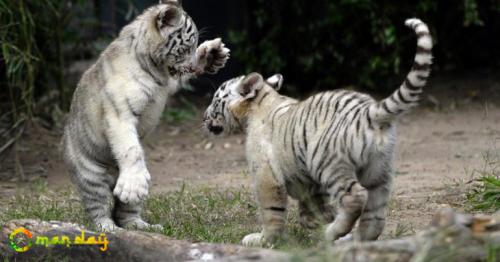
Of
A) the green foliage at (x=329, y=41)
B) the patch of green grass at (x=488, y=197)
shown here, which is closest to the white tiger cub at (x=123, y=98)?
the patch of green grass at (x=488, y=197)

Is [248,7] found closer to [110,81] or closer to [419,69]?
[110,81]

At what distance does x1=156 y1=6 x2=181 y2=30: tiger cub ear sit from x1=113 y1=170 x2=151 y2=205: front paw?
45.2 inches

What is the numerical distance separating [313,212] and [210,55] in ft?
5.32

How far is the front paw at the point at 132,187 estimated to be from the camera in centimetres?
555

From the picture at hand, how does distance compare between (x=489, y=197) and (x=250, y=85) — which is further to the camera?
(x=250, y=85)

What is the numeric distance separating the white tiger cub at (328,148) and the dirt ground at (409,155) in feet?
2.53

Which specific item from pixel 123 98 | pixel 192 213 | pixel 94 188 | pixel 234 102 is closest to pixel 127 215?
pixel 94 188

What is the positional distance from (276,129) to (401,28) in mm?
5794

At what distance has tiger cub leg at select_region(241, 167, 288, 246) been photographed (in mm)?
5367

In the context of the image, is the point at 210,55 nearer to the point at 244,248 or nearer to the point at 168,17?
the point at 168,17

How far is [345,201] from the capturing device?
479 cm

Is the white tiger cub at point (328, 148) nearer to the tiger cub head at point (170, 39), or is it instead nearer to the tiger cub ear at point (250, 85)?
the tiger cub ear at point (250, 85)

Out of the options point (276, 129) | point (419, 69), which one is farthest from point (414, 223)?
point (419, 69)

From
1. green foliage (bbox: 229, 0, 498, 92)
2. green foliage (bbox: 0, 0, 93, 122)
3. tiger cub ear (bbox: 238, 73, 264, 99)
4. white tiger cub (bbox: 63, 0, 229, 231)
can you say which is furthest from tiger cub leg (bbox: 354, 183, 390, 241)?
green foliage (bbox: 229, 0, 498, 92)
